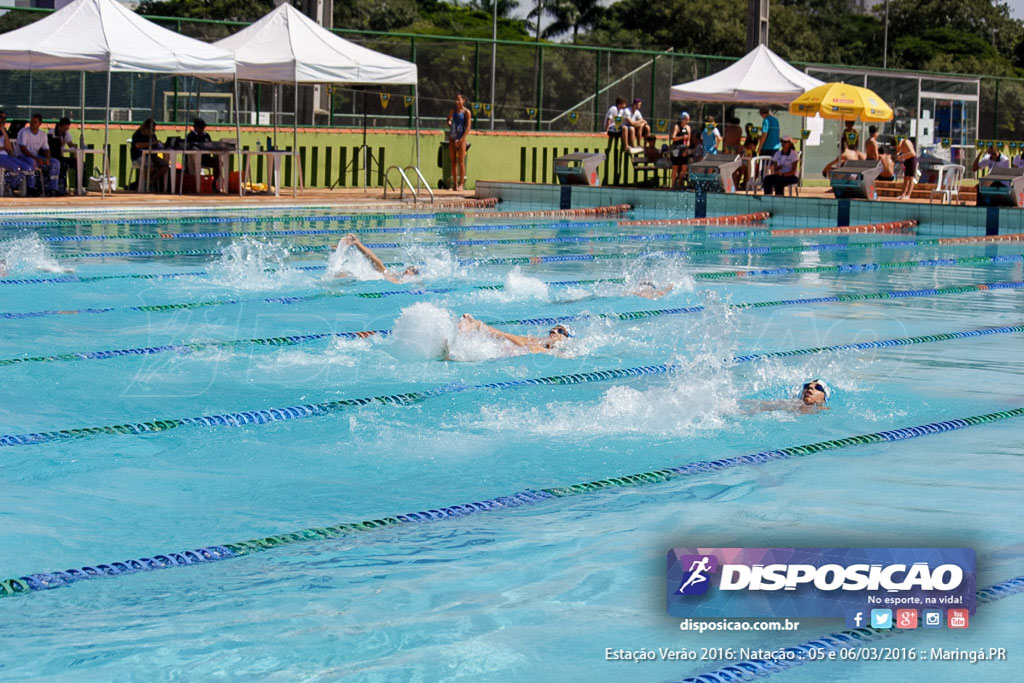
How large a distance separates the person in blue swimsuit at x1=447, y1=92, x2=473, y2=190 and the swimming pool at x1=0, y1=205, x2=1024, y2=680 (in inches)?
347

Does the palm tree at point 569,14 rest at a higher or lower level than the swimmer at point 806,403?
higher

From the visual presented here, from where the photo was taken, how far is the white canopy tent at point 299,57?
1628 cm

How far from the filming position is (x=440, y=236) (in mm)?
14086

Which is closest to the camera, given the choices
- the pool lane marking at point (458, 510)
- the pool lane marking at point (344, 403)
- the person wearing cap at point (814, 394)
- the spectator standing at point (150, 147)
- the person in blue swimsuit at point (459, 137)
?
the pool lane marking at point (458, 510)

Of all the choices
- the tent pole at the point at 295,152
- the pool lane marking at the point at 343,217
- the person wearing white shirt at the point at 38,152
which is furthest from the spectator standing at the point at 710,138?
the person wearing white shirt at the point at 38,152

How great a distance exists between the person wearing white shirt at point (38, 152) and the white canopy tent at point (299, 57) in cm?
243

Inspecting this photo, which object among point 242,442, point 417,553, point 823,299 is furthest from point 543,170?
point 417,553

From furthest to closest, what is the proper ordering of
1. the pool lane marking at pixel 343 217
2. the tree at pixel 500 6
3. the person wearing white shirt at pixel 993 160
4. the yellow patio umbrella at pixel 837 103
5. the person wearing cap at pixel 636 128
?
the tree at pixel 500 6, the person wearing cap at pixel 636 128, the person wearing white shirt at pixel 993 160, the yellow patio umbrella at pixel 837 103, the pool lane marking at pixel 343 217

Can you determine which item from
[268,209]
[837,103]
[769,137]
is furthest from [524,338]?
[769,137]

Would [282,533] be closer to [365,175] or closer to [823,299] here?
[823,299]

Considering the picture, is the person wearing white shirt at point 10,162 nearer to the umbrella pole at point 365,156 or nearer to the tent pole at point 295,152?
the tent pole at point 295,152

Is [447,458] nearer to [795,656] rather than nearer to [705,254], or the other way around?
[795,656]

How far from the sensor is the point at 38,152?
15.7m

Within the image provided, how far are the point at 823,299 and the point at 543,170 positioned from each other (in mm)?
13079
